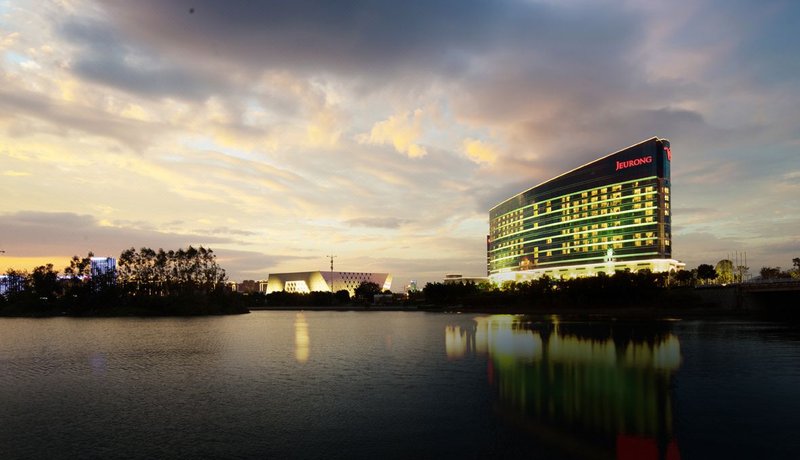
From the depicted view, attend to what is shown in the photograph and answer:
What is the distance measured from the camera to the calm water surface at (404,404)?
23.9 metres

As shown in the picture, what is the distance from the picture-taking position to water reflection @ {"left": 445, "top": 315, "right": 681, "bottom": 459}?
24750 mm

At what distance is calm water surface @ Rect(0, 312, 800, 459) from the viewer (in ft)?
78.3

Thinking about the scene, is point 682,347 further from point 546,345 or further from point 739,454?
point 739,454

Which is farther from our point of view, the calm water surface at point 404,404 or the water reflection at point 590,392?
the water reflection at point 590,392

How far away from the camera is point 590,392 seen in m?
35.7

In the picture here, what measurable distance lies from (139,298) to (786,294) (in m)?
227

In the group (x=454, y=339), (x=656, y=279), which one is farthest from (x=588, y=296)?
(x=454, y=339)

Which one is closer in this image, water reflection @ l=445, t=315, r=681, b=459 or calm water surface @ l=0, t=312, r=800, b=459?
calm water surface @ l=0, t=312, r=800, b=459

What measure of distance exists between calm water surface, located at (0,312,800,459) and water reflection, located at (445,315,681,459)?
0.14 meters

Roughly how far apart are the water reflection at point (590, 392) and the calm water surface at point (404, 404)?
141 millimetres

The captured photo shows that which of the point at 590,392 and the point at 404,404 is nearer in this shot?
the point at 404,404

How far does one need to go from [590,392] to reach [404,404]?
12775mm

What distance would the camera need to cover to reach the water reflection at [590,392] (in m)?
24.8

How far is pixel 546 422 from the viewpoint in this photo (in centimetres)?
2758
